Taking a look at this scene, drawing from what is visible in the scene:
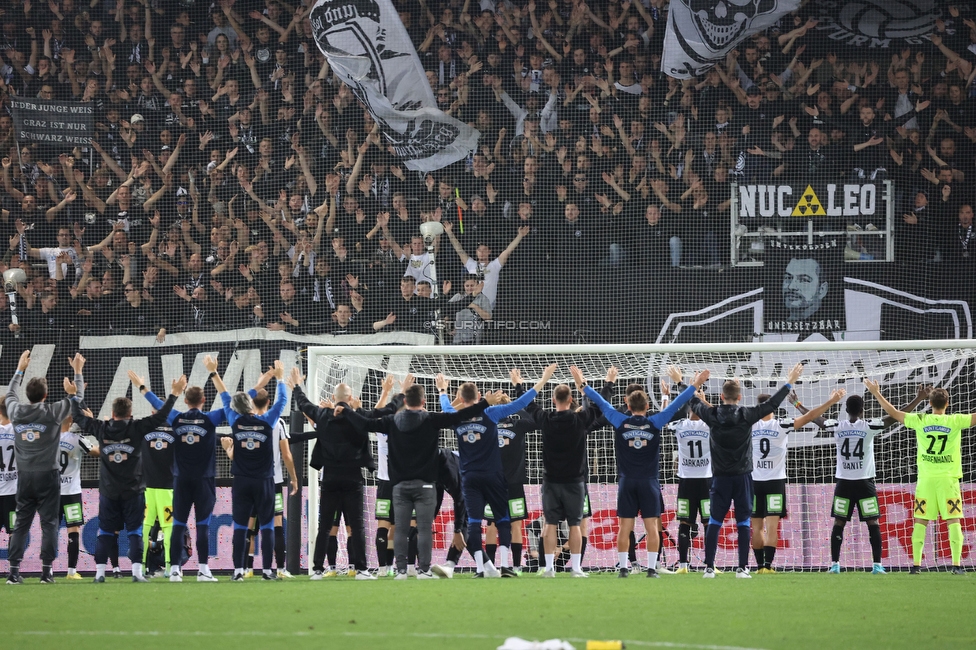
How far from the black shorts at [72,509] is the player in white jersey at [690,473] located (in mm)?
6008

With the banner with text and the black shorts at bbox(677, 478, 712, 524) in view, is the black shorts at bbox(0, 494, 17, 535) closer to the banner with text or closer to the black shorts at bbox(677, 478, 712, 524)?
the black shorts at bbox(677, 478, 712, 524)

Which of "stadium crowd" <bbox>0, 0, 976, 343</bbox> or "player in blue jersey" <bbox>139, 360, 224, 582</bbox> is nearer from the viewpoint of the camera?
"player in blue jersey" <bbox>139, 360, 224, 582</bbox>

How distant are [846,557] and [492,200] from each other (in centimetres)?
757

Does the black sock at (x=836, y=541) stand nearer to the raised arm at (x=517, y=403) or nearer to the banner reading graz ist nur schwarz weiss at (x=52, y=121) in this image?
the raised arm at (x=517, y=403)

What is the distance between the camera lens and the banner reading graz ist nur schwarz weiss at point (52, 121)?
18.1 meters

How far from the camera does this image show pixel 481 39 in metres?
18.4

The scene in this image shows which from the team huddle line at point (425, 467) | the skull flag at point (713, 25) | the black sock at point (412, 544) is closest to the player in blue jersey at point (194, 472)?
the team huddle line at point (425, 467)

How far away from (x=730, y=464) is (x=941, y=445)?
7.30ft

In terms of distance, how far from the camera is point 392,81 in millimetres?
17531

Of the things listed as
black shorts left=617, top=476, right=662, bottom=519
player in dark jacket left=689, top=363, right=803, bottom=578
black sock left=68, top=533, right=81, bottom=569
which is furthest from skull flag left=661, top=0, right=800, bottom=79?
black sock left=68, top=533, right=81, bottom=569

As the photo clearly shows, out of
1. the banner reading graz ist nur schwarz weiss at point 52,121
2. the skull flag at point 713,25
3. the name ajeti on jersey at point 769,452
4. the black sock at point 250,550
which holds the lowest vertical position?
the black sock at point 250,550

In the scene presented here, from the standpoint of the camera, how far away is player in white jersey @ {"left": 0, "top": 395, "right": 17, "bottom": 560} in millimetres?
11352

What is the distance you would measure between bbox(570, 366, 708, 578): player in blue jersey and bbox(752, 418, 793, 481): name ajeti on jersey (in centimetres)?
175

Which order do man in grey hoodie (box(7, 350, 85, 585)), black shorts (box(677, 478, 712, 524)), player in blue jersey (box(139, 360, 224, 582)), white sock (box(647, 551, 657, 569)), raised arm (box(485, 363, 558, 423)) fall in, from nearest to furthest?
1. raised arm (box(485, 363, 558, 423))
2. player in blue jersey (box(139, 360, 224, 582))
3. white sock (box(647, 551, 657, 569))
4. man in grey hoodie (box(7, 350, 85, 585))
5. black shorts (box(677, 478, 712, 524))
